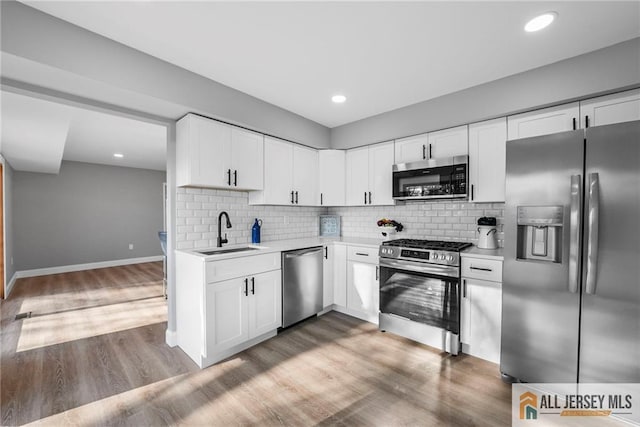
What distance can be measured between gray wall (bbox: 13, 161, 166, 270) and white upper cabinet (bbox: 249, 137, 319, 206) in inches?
215

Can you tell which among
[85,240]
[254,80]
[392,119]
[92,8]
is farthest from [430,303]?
[85,240]

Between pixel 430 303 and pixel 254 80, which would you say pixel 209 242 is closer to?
pixel 254 80

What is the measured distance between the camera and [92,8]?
1.65 m

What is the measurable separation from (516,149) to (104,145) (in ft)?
20.1

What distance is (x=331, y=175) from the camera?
3.93 meters

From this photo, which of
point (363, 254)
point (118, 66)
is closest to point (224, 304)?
point (363, 254)

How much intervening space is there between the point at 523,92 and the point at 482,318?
2.04 metres

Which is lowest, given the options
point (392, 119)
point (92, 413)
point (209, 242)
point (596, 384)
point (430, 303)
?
point (92, 413)

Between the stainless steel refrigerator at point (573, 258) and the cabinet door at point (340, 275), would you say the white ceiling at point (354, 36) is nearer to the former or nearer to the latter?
the stainless steel refrigerator at point (573, 258)

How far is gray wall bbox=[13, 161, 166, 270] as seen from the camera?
225 inches

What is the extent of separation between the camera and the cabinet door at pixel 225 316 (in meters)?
2.36

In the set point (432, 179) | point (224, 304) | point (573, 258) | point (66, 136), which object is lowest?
point (224, 304)

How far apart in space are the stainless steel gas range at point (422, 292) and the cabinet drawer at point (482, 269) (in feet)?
0.25

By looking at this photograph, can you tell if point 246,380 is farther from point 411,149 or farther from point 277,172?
point 411,149
